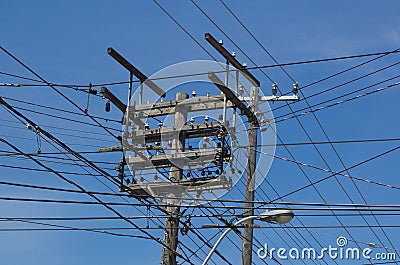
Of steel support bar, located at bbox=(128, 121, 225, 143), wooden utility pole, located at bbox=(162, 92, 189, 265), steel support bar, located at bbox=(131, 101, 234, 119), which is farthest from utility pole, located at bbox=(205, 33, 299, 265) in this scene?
wooden utility pole, located at bbox=(162, 92, 189, 265)

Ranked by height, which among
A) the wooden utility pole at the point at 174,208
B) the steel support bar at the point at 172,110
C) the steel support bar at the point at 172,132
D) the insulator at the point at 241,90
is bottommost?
the wooden utility pole at the point at 174,208

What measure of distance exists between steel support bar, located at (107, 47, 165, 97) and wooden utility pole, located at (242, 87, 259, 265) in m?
2.21

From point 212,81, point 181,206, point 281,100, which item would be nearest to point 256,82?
point 281,100

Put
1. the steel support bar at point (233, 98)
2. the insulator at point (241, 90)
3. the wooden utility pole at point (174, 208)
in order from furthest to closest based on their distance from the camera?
the insulator at point (241, 90) → the wooden utility pole at point (174, 208) → the steel support bar at point (233, 98)

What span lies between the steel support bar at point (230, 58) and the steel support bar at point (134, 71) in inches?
75.2

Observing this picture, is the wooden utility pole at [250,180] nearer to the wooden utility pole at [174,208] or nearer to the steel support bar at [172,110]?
the steel support bar at [172,110]

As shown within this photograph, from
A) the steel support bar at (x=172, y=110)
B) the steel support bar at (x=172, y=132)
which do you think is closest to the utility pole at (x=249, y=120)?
the steel support bar at (x=172, y=110)

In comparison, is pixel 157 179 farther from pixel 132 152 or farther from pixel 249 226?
pixel 249 226

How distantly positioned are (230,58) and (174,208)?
11.6 feet

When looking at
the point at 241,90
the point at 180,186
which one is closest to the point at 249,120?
the point at 241,90

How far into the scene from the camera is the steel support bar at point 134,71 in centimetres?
1986

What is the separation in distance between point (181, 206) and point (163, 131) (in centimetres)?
181

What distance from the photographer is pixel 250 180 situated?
830 inches

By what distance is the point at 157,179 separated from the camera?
809 inches
